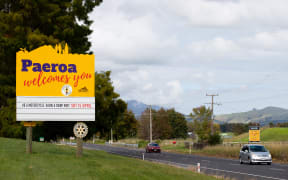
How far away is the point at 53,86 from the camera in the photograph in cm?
2081

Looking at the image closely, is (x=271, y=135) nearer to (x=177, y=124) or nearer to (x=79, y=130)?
(x=177, y=124)

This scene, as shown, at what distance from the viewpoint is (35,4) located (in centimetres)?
3800

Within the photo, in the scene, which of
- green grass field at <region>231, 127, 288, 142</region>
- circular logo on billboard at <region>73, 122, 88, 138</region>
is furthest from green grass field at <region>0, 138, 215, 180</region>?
green grass field at <region>231, 127, 288, 142</region>

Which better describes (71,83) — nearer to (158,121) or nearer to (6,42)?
(6,42)

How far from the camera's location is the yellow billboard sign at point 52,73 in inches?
813

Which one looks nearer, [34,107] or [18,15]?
[34,107]

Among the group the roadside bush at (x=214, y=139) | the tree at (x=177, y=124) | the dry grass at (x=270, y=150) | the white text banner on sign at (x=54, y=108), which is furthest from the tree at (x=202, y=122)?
the white text banner on sign at (x=54, y=108)

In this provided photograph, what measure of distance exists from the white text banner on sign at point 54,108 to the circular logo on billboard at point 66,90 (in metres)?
0.24

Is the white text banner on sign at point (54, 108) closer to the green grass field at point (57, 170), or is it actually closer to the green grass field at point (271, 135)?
the green grass field at point (57, 170)

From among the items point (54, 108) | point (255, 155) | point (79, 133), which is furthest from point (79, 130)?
point (255, 155)

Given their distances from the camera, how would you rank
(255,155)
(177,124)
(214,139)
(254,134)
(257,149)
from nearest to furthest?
(255,155) → (257,149) → (254,134) → (214,139) → (177,124)

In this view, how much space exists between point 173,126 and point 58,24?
108 m

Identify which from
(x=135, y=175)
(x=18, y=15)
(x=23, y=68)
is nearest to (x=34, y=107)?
(x=23, y=68)

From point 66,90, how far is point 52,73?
1.04 meters
